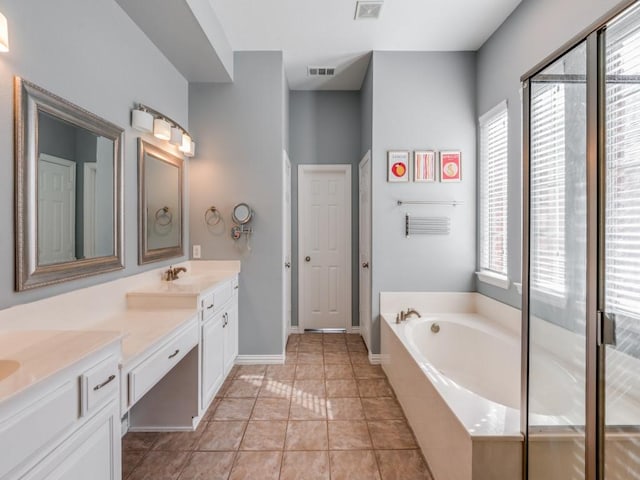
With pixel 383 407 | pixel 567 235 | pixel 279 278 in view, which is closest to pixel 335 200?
pixel 279 278

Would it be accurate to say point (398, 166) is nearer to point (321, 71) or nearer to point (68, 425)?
point (321, 71)

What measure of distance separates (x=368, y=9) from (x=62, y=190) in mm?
2445

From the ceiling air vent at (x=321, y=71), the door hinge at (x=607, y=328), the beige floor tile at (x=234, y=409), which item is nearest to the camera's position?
the door hinge at (x=607, y=328)

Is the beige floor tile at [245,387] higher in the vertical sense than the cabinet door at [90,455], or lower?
lower

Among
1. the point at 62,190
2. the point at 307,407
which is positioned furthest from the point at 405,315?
the point at 62,190

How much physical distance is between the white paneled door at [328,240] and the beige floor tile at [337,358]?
72 cm

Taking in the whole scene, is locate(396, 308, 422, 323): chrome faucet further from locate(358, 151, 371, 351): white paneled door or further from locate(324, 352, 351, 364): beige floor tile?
locate(324, 352, 351, 364): beige floor tile

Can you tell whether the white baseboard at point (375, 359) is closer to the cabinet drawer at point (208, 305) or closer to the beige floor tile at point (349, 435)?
the beige floor tile at point (349, 435)

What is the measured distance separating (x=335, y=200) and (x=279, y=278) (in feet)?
4.75

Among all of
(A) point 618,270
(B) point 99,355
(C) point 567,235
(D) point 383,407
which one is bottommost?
(D) point 383,407

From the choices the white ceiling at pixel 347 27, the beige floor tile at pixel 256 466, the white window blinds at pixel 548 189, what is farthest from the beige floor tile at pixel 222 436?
the white ceiling at pixel 347 27

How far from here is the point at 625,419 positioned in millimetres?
1000

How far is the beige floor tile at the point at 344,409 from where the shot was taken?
2289 millimetres

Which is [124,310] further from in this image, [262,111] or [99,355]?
[262,111]
